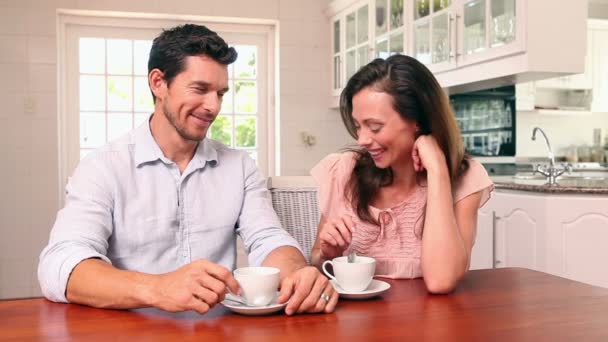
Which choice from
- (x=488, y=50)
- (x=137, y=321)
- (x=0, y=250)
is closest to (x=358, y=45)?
(x=488, y=50)

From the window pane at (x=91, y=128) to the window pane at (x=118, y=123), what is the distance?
47mm

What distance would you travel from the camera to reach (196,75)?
151 cm

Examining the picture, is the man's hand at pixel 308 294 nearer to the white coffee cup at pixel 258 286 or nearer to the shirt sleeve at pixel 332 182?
the white coffee cup at pixel 258 286

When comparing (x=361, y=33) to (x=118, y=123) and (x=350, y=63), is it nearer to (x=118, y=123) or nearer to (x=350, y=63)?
(x=350, y=63)

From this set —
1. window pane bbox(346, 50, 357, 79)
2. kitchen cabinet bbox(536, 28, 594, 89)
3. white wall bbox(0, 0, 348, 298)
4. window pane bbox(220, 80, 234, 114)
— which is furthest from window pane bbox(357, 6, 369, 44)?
kitchen cabinet bbox(536, 28, 594, 89)

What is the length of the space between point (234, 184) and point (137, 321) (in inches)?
25.4

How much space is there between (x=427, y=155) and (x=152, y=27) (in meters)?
3.37

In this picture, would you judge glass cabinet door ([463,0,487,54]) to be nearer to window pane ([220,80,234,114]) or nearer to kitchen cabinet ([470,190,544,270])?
kitchen cabinet ([470,190,544,270])

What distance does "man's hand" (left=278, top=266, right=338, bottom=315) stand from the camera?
3.28 feet

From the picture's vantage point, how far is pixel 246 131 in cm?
460

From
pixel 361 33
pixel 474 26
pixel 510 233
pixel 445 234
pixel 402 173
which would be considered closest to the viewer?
pixel 445 234

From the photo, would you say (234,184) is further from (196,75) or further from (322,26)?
(322,26)

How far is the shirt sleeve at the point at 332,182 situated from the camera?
163cm

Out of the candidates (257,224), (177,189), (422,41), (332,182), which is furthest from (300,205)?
(422,41)
